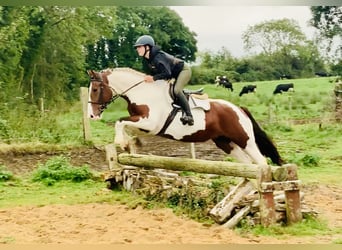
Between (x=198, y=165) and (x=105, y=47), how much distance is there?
1036 millimetres

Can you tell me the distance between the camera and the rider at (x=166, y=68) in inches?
152

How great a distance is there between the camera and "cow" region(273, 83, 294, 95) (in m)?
4.25

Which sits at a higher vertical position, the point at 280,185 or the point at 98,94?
the point at 98,94

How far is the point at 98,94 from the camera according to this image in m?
3.97

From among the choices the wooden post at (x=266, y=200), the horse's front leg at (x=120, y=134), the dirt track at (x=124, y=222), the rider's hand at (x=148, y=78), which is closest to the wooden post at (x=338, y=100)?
the dirt track at (x=124, y=222)

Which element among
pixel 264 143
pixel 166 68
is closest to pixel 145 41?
pixel 166 68

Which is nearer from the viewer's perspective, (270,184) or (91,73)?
(270,184)

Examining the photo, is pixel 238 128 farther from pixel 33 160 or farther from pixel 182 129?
pixel 33 160

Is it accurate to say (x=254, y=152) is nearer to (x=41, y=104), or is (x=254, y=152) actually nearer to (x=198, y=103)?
(x=198, y=103)

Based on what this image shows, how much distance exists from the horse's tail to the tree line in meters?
0.34

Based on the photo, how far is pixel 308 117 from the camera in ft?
14.0

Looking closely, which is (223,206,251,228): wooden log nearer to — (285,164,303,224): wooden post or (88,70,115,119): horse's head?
(285,164,303,224): wooden post

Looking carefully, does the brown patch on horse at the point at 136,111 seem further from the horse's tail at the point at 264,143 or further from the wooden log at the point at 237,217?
the wooden log at the point at 237,217

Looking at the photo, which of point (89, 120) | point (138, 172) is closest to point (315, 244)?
point (138, 172)
